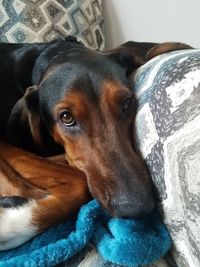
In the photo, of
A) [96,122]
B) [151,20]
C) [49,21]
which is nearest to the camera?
[96,122]

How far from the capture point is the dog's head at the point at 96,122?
3.71 feet

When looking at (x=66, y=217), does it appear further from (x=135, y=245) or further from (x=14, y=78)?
(x=14, y=78)

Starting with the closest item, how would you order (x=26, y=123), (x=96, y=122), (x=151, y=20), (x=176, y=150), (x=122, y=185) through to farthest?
(x=176, y=150), (x=122, y=185), (x=96, y=122), (x=26, y=123), (x=151, y=20)

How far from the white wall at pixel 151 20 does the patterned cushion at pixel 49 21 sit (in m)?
0.19

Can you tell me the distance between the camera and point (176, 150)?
1.03 meters

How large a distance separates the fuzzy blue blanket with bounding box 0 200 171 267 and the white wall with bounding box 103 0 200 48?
1.58 m

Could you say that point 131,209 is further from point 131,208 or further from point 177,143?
point 177,143

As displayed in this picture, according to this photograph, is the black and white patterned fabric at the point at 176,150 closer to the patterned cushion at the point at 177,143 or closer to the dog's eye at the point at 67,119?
the patterned cushion at the point at 177,143

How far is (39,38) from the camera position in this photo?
84.8 inches

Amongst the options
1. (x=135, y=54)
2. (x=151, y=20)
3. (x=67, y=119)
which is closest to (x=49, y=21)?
(x=151, y=20)

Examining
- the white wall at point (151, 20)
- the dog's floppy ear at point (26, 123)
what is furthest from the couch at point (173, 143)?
the white wall at point (151, 20)

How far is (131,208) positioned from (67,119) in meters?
0.37

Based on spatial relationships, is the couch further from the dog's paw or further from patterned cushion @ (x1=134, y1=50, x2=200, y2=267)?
the dog's paw

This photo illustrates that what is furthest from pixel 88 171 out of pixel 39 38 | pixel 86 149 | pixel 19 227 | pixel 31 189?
pixel 39 38
